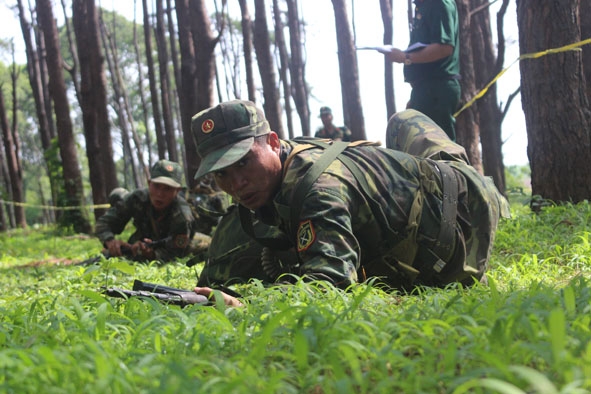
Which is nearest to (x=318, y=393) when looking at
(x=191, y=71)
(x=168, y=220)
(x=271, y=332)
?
(x=271, y=332)

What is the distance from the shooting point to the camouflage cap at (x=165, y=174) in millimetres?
6406

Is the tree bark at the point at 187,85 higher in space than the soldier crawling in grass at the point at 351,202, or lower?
higher

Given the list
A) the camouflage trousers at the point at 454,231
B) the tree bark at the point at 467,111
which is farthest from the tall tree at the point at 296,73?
the camouflage trousers at the point at 454,231

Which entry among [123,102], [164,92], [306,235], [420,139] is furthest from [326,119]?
[123,102]

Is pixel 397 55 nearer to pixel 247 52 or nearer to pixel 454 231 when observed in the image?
pixel 454 231

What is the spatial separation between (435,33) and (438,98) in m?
0.55

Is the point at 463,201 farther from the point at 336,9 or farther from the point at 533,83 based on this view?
the point at 336,9

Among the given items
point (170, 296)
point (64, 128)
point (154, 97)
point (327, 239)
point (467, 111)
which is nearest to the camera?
point (170, 296)

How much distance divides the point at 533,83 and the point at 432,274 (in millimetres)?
3288

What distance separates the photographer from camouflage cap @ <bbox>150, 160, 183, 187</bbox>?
6.41 metres

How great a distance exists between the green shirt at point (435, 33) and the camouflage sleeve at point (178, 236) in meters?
2.88

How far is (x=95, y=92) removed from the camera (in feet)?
42.1

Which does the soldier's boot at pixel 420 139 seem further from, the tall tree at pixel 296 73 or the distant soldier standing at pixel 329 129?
the tall tree at pixel 296 73

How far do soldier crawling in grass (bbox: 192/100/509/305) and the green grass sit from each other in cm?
35
